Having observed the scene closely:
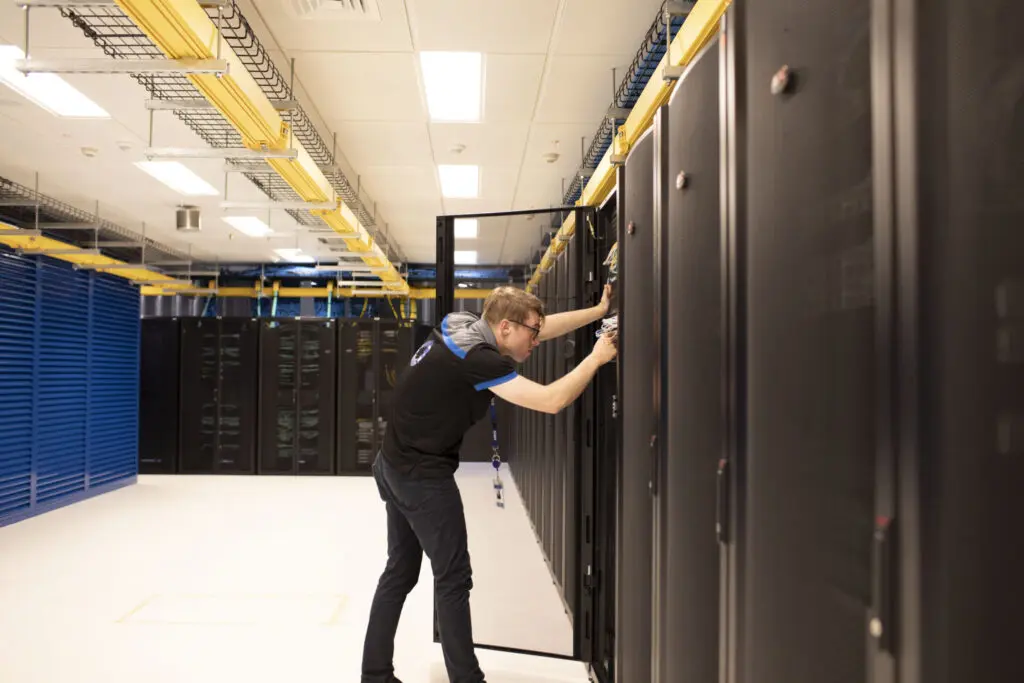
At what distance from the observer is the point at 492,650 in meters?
2.93

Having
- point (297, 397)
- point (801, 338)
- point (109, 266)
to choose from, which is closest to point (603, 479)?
point (801, 338)

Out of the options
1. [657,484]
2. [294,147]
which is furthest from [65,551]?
[657,484]

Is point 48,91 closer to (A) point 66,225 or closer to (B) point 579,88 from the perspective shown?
(A) point 66,225

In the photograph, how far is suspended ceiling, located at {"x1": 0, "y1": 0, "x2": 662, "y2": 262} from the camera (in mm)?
3424

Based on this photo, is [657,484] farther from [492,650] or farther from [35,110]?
[35,110]

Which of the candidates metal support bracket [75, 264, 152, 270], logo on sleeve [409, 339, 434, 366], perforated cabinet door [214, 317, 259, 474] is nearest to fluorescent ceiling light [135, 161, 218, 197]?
metal support bracket [75, 264, 152, 270]

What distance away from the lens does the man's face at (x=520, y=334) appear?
7.68 feet

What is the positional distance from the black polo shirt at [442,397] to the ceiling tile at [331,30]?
1941 mm

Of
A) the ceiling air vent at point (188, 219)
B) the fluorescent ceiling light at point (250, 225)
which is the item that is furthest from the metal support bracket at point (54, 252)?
the fluorescent ceiling light at point (250, 225)

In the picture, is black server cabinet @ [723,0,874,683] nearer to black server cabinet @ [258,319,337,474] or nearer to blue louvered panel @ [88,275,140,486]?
blue louvered panel @ [88,275,140,486]

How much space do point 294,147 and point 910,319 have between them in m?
3.76

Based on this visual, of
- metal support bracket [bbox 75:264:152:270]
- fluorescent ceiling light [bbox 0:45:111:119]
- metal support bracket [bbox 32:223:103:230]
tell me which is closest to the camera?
fluorescent ceiling light [bbox 0:45:111:119]

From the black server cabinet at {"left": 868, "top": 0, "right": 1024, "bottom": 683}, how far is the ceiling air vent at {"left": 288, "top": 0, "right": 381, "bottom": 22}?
10.0 feet

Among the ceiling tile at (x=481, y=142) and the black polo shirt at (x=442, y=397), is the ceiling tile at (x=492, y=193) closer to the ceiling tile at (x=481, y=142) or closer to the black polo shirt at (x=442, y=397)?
→ the ceiling tile at (x=481, y=142)
